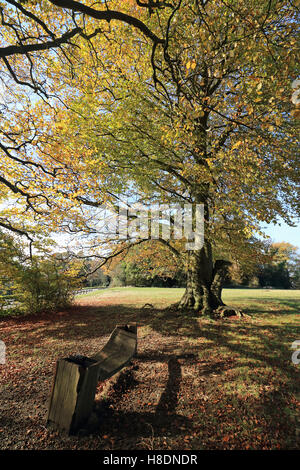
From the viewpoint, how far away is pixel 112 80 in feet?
27.0

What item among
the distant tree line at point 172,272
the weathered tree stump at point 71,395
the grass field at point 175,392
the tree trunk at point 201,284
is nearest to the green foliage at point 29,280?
the distant tree line at point 172,272

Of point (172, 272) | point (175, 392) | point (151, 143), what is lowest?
point (175, 392)

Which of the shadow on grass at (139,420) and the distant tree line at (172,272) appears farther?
the distant tree line at (172,272)

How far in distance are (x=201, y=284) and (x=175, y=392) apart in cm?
711

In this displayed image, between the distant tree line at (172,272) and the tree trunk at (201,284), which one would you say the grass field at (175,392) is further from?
the distant tree line at (172,272)

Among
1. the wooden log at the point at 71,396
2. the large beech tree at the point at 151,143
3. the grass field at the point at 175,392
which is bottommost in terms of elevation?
the grass field at the point at 175,392

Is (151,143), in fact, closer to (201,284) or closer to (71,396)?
(201,284)

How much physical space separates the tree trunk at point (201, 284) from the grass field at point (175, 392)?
110 inches

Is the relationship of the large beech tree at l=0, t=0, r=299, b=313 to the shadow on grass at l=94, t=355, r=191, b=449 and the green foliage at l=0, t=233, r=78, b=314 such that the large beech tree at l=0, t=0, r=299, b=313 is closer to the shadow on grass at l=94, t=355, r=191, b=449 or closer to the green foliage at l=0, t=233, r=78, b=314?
the green foliage at l=0, t=233, r=78, b=314

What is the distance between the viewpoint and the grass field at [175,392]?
2.73 meters

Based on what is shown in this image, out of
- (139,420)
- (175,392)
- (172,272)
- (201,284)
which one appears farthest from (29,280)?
(139,420)

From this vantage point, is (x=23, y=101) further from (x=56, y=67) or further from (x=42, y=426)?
(x=42, y=426)

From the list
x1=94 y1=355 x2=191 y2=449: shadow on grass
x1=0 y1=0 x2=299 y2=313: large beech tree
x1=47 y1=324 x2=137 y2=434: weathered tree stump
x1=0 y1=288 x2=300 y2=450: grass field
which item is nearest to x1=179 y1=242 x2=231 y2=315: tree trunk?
x1=0 y1=0 x2=299 y2=313: large beech tree

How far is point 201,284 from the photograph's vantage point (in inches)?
417
